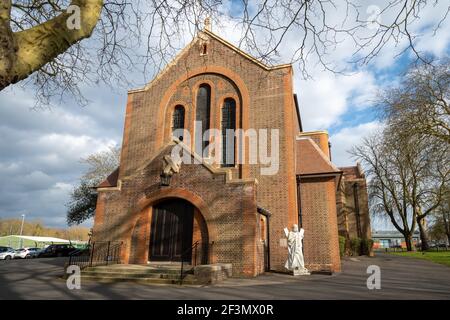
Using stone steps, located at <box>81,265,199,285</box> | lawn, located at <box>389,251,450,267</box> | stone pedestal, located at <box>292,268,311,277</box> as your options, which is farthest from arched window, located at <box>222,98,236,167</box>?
lawn, located at <box>389,251,450,267</box>

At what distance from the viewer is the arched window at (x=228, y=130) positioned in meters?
17.2

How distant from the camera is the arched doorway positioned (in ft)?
46.5

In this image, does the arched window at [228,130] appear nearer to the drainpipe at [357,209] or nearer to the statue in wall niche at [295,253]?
the statue in wall niche at [295,253]

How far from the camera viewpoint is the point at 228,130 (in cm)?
1780

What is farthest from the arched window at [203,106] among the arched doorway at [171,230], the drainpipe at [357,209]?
the drainpipe at [357,209]

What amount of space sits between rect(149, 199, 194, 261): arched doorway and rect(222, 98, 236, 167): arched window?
3846 millimetres

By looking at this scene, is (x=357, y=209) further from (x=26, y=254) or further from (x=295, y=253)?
(x=26, y=254)

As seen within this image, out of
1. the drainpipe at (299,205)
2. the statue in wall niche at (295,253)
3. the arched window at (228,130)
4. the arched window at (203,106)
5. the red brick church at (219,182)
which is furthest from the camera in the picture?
the arched window at (203,106)

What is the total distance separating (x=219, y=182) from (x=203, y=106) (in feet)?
21.8

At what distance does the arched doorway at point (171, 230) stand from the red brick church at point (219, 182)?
0.15 feet
